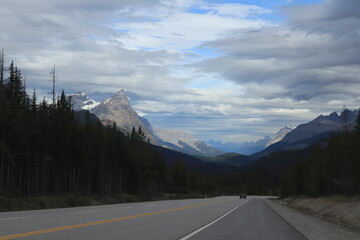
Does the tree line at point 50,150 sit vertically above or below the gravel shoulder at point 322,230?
above

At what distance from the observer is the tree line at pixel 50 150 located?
57.9 meters

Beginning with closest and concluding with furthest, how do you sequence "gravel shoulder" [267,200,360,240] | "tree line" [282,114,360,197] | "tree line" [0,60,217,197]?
"gravel shoulder" [267,200,360,240], "tree line" [0,60,217,197], "tree line" [282,114,360,197]

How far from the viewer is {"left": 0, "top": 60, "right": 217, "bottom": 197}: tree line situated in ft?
190

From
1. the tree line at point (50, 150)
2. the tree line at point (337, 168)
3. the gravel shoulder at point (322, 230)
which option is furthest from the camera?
the tree line at point (337, 168)

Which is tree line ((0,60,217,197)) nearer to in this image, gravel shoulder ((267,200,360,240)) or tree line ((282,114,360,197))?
gravel shoulder ((267,200,360,240))

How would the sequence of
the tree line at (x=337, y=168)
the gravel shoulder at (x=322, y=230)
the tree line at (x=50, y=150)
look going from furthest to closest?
the tree line at (x=337, y=168) < the tree line at (x=50, y=150) < the gravel shoulder at (x=322, y=230)

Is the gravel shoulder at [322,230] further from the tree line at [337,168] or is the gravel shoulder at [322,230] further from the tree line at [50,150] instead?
the tree line at [337,168]

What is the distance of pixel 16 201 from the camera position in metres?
32.6

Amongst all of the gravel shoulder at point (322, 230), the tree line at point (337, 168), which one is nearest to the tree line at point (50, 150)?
the gravel shoulder at point (322, 230)

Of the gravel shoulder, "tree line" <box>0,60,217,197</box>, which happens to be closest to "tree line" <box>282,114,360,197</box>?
"tree line" <box>0,60,217,197</box>

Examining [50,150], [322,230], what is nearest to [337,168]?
[50,150]

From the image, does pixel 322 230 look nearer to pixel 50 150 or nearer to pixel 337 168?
pixel 50 150

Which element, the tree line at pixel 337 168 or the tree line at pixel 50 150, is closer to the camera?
the tree line at pixel 50 150

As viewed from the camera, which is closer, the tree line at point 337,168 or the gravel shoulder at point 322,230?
the gravel shoulder at point 322,230
